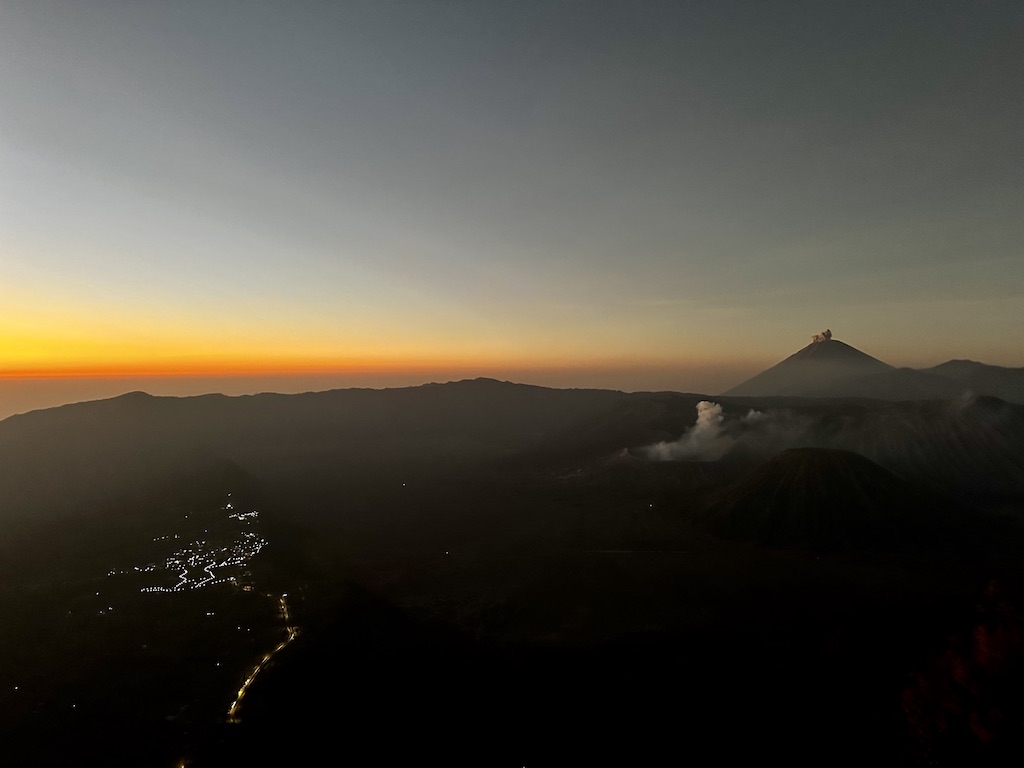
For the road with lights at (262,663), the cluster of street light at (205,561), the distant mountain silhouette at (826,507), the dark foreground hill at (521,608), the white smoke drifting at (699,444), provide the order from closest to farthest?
the dark foreground hill at (521,608), the road with lights at (262,663), the cluster of street light at (205,561), the distant mountain silhouette at (826,507), the white smoke drifting at (699,444)

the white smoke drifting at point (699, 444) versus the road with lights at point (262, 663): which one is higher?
the white smoke drifting at point (699, 444)

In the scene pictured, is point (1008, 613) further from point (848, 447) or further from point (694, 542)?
point (848, 447)

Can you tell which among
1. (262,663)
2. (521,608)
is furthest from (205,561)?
(521,608)

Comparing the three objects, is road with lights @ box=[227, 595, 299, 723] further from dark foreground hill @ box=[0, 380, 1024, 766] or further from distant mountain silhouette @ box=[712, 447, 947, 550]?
distant mountain silhouette @ box=[712, 447, 947, 550]

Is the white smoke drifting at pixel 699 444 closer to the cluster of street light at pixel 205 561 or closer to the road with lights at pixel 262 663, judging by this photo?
the cluster of street light at pixel 205 561

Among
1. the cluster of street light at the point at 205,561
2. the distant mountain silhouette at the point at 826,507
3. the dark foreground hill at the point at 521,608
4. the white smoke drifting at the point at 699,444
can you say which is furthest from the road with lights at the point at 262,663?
the white smoke drifting at the point at 699,444

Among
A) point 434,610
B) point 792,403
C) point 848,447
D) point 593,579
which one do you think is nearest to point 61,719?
point 434,610

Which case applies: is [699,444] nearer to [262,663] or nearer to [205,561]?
[205,561]
